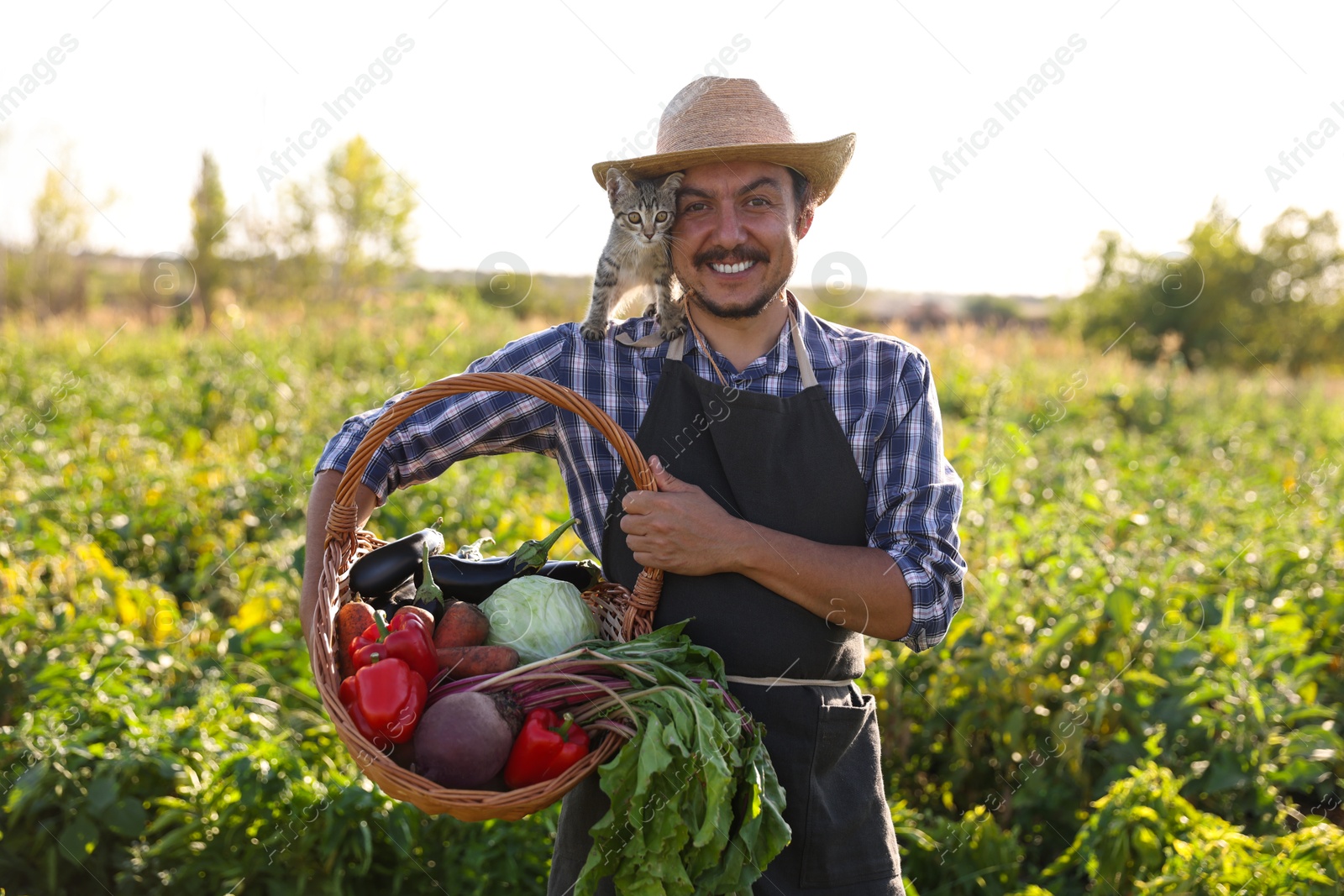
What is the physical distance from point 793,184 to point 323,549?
4.40ft

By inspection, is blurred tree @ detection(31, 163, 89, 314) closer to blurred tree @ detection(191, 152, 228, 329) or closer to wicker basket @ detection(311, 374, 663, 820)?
blurred tree @ detection(191, 152, 228, 329)

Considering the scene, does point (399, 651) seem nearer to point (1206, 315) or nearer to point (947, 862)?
point (947, 862)

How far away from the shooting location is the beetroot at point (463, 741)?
150 cm

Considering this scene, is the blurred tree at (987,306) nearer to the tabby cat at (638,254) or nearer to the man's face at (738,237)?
the tabby cat at (638,254)

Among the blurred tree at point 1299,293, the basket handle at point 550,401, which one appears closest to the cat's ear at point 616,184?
the basket handle at point 550,401

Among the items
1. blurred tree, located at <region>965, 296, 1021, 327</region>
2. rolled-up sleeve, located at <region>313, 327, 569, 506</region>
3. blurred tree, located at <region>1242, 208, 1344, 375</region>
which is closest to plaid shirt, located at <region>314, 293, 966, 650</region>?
rolled-up sleeve, located at <region>313, 327, 569, 506</region>

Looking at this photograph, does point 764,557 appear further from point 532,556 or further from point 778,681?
point 532,556

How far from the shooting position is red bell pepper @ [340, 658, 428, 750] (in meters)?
1.52

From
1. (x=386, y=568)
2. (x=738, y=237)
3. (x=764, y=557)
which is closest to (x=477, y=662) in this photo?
(x=386, y=568)

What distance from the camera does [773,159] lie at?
2021mm

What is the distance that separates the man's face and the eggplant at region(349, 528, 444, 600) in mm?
831

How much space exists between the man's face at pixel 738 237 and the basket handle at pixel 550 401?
0.48m

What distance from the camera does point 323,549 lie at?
193 centimetres

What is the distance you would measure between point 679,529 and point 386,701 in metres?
0.59
